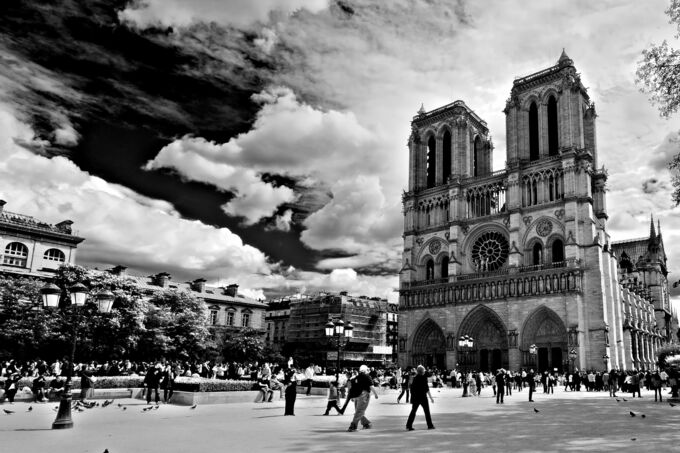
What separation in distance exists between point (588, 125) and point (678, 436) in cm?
5401

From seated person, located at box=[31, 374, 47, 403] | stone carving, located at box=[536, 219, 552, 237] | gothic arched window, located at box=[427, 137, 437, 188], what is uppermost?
gothic arched window, located at box=[427, 137, 437, 188]

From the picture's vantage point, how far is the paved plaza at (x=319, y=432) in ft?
34.1

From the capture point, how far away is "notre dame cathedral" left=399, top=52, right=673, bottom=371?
5012 centimetres

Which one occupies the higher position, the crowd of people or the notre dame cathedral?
the notre dame cathedral

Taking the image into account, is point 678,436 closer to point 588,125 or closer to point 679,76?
point 679,76

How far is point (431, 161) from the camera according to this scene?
68250 mm

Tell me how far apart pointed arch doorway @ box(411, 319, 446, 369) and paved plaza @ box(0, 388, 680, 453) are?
41713mm

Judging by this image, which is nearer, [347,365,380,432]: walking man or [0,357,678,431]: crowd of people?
[347,365,380,432]: walking man

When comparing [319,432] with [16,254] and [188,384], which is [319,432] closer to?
[188,384]

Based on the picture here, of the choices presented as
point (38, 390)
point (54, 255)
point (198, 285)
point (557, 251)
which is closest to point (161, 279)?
point (198, 285)

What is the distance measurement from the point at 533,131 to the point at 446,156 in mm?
10959

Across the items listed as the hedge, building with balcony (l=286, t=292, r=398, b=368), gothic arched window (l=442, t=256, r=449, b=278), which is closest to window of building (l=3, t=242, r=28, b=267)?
the hedge

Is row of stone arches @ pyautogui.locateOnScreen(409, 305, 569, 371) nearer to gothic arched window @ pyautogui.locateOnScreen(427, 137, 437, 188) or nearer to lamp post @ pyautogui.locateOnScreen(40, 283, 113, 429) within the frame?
gothic arched window @ pyautogui.locateOnScreen(427, 137, 437, 188)

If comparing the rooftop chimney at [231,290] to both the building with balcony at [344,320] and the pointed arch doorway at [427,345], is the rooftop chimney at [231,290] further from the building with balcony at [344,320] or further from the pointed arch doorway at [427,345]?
the pointed arch doorway at [427,345]
